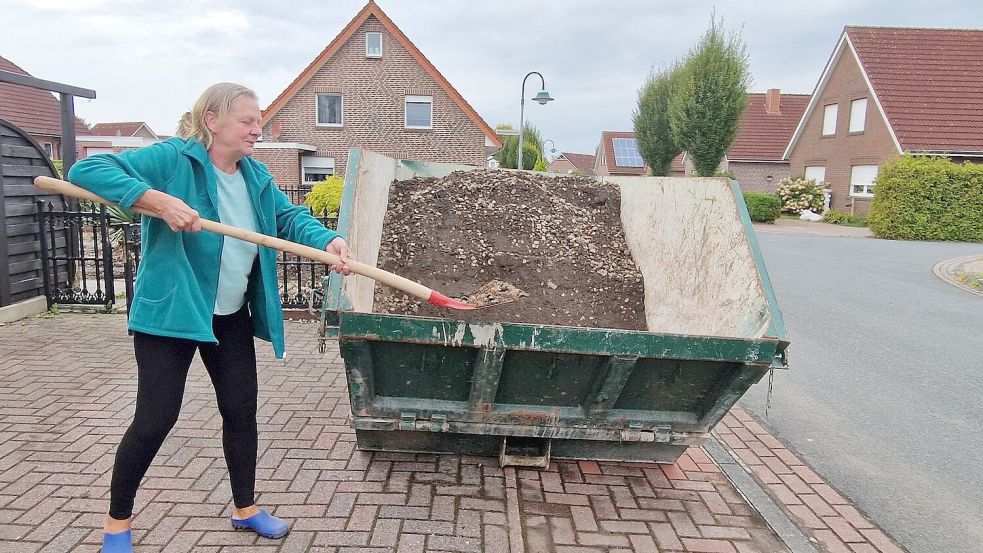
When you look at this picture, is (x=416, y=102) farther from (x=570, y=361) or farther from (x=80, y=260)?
(x=570, y=361)

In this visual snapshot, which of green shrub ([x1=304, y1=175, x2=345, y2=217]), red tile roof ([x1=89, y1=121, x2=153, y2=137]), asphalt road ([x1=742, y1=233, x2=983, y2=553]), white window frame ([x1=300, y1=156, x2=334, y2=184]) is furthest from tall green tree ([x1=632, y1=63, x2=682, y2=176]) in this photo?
red tile roof ([x1=89, y1=121, x2=153, y2=137])

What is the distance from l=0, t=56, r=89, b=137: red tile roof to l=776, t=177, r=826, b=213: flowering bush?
29.0 metres

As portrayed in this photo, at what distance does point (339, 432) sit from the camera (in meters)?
3.95

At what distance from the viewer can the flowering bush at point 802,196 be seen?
89.9 feet

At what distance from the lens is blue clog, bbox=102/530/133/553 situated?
2527 mm

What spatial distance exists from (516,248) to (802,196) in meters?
27.0

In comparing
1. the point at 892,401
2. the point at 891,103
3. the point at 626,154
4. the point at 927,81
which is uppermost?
the point at 927,81

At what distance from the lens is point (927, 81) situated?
24.8 meters

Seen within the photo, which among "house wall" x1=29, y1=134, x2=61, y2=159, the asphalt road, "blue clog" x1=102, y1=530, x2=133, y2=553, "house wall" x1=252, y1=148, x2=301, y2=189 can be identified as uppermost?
"house wall" x1=29, y1=134, x2=61, y2=159

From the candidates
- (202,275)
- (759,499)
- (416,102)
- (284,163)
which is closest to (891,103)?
(416,102)

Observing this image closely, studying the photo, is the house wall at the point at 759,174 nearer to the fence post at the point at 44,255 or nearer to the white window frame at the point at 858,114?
the white window frame at the point at 858,114

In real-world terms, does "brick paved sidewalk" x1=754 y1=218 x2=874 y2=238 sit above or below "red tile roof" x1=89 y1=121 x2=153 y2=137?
below

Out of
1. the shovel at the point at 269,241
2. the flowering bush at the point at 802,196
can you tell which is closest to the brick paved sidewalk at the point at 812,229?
the flowering bush at the point at 802,196

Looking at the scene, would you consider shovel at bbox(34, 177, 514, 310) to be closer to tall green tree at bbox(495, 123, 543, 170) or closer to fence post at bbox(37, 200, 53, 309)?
fence post at bbox(37, 200, 53, 309)
